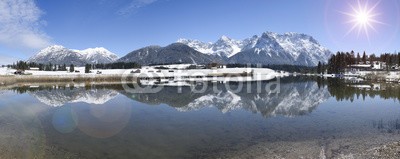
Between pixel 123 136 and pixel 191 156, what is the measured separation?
1065 cm

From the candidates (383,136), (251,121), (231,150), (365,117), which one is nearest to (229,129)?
(251,121)

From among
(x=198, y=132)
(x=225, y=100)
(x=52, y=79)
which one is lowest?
(x=198, y=132)

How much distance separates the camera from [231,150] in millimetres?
27484

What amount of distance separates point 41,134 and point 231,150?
2102 cm

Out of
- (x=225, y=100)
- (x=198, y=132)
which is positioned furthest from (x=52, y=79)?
(x=198, y=132)

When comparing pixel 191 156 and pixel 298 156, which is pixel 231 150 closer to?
pixel 191 156

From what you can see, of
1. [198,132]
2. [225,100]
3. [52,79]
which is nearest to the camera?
[198,132]

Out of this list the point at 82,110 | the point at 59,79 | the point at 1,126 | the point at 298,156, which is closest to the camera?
the point at 298,156

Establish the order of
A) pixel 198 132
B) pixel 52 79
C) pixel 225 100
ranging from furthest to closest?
1. pixel 52 79
2. pixel 225 100
3. pixel 198 132

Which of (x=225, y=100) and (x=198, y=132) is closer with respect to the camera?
→ (x=198, y=132)

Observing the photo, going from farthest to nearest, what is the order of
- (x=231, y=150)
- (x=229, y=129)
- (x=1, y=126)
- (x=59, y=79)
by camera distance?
1. (x=59, y=79)
2. (x=1, y=126)
3. (x=229, y=129)
4. (x=231, y=150)

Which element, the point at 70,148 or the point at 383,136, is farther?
the point at 383,136

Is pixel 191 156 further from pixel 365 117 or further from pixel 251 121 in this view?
pixel 365 117

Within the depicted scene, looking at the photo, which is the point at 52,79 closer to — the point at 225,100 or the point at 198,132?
the point at 225,100
